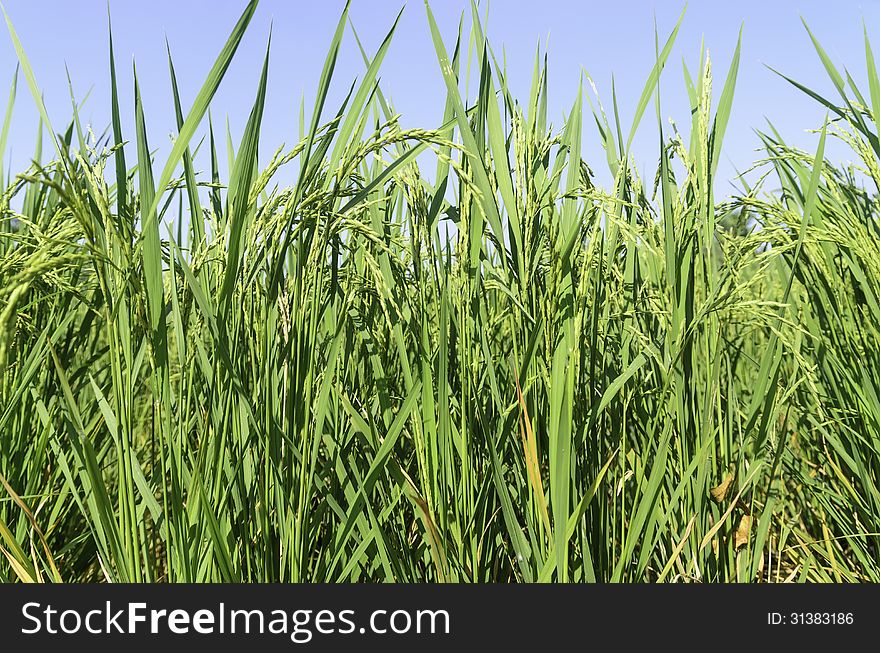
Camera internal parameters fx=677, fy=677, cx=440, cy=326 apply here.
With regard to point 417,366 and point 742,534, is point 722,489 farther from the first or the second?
point 417,366

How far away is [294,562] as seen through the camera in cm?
124

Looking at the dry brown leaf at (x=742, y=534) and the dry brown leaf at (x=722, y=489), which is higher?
the dry brown leaf at (x=722, y=489)

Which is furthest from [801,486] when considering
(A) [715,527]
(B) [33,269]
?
(B) [33,269]

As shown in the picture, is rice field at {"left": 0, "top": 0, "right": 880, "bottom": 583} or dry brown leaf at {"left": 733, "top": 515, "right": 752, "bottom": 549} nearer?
rice field at {"left": 0, "top": 0, "right": 880, "bottom": 583}

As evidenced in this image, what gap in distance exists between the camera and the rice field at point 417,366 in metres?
1.18

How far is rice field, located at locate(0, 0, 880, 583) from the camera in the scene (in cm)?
118

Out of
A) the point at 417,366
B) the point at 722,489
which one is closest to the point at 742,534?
the point at 722,489

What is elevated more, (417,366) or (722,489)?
(417,366)

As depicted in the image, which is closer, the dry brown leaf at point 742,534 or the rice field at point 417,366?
the rice field at point 417,366

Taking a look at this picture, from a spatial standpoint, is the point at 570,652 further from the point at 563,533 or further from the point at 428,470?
the point at 428,470

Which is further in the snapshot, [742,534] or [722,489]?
[742,534]

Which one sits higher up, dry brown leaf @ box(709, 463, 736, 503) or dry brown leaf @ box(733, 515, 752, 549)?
dry brown leaf @ box(709, 463, 736, 503)

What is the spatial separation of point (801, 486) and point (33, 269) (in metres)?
2.02

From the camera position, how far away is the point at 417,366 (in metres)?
1.50
